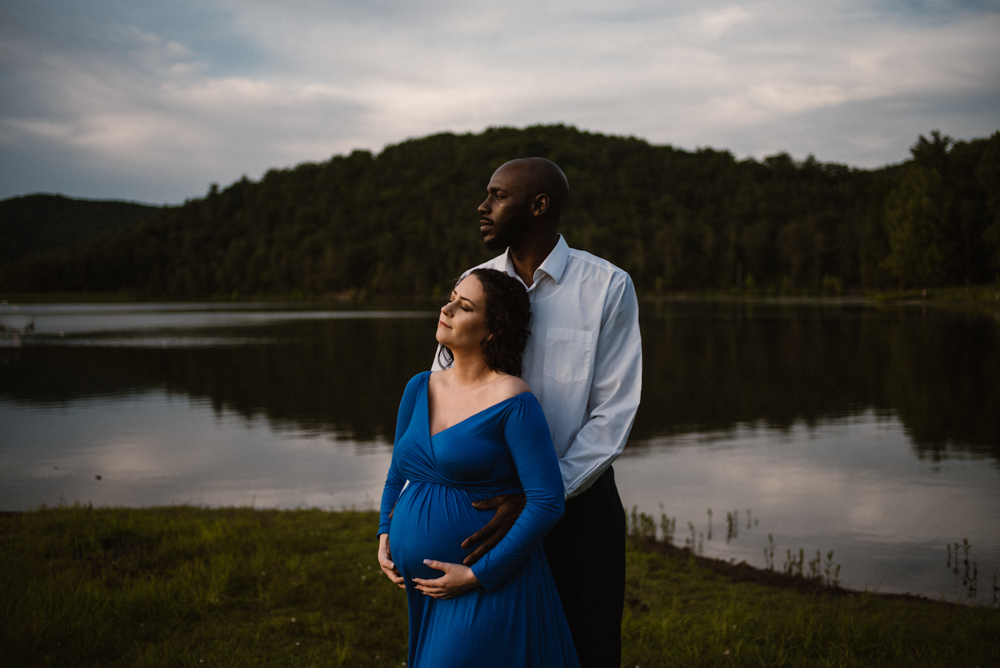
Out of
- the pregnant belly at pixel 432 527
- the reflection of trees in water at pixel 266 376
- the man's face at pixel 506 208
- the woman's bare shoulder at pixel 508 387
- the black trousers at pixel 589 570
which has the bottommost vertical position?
the reflection of trees in water at pixel 266 376

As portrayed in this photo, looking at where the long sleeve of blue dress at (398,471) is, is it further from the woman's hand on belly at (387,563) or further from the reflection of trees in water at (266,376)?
the reflection of trees in water at (266,376)

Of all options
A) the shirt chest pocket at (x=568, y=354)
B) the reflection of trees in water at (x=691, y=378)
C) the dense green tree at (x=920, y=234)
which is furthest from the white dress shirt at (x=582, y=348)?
the dense green tree at (x=920, y=234)

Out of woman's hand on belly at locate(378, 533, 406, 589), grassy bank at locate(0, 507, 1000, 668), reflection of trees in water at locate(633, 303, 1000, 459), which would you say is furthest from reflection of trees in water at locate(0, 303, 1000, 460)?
woman's hand on belly at locate(378, 533, 406, 589)

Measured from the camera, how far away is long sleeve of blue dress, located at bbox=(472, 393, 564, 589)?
2.08 meters

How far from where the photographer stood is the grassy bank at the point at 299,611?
414 centimetres

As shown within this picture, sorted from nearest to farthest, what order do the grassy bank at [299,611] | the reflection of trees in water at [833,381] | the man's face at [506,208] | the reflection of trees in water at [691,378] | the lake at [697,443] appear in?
1. the man's face at [506,208]
2. the grassy bank at [299,611]
3. the lake at [697,443]
4. the reflection of trees in water at [833,381]
5. the reflection of trees in water at [691,378]

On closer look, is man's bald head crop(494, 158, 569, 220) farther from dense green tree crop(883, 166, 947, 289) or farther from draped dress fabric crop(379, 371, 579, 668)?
dense green tree crop(883, 166, 947, 289)

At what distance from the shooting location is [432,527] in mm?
2203

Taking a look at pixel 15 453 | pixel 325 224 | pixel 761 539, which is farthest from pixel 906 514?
pixel 325 224

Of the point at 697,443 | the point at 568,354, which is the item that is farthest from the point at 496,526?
the point at 697,443

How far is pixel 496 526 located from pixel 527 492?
0.48ft

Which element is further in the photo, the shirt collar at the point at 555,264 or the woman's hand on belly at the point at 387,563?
the shirt collar at the point at 555,264

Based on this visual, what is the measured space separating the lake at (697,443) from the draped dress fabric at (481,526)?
17.5ft

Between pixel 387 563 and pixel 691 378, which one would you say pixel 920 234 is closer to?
pixel 691 378
